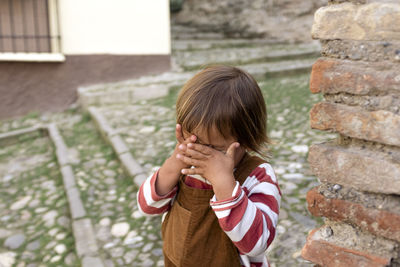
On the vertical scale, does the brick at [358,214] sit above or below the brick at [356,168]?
below

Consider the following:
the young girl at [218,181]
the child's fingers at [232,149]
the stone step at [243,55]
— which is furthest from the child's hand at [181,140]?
the stone step at [243,55]

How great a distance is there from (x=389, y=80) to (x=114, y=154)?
3469mm

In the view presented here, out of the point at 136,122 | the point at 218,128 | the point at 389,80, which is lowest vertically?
the point at 136,122

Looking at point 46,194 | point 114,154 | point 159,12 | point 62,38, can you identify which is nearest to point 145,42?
point 159,12

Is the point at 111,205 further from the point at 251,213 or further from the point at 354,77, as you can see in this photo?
the point at 354,77

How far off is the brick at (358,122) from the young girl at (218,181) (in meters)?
0.24

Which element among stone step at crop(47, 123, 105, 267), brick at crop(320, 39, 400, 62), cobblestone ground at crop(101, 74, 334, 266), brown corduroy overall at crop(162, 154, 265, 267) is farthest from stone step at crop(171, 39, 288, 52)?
brick at crop(320, 39, 400, 62)

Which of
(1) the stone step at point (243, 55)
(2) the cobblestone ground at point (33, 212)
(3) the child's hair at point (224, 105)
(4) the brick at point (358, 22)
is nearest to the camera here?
(4) the brick at point (358, 22)

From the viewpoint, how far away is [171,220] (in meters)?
1.80

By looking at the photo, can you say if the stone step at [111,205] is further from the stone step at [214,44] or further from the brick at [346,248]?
the stone step at [214,44]

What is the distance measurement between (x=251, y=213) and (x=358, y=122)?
0.44 m

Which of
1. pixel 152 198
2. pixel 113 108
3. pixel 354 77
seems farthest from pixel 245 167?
pixel 113 108

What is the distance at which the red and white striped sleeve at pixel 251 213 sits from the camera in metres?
1.51

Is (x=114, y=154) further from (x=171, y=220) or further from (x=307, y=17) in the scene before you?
(x=307, y=17)
